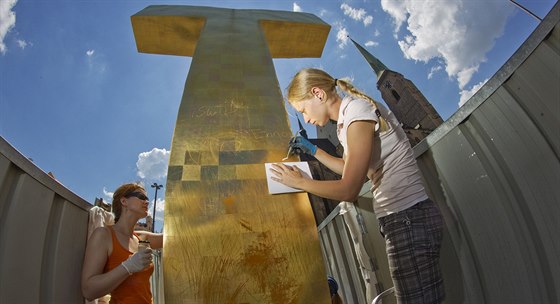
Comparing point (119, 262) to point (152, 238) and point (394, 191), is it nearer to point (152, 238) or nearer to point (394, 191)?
point (152, 238)

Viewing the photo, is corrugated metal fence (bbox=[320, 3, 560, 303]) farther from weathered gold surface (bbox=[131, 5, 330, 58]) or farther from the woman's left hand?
weathered gold surface (bbox=[131, 5, 330, 58])

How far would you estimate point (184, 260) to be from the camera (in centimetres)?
223

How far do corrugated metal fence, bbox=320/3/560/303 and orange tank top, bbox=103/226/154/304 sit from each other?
2235mm

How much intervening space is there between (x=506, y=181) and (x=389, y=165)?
2.15 feet

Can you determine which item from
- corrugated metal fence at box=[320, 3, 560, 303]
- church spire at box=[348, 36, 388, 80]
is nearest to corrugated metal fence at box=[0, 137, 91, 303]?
corrugated metal fence at box=[320, 3, 560, 303]

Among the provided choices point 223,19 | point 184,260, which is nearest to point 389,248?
point 184,260

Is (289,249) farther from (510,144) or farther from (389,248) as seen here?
(510,144)

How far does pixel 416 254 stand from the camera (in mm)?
1414

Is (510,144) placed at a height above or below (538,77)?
below

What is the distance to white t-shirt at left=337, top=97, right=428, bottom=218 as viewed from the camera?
1523mm

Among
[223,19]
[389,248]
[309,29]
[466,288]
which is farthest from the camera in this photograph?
[309,29]

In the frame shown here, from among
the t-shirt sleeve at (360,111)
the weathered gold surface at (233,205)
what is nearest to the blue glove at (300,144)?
the weathered gold surface at (233,205)

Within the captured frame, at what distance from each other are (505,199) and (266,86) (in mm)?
2619

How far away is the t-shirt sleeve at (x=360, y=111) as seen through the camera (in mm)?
1509
